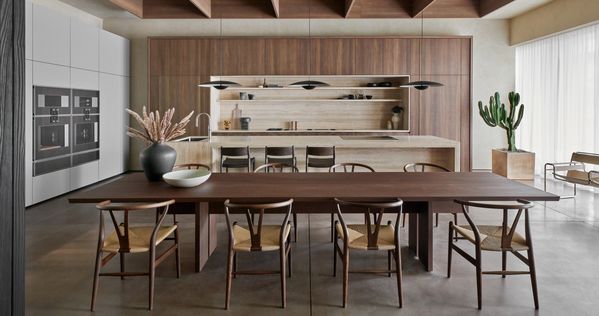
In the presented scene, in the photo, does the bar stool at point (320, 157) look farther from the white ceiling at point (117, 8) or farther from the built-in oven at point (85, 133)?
the white ceiling at point (117, 8)

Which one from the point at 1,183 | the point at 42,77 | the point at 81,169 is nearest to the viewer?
the point at 1,183

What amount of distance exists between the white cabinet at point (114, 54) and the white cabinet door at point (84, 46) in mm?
265

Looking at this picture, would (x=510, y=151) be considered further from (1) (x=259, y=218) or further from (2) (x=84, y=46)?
(2) (x=84, y=46)

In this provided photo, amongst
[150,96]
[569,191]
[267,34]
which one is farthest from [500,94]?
[150,96]

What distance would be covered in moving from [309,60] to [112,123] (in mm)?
3795

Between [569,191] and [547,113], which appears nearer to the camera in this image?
[569,191]

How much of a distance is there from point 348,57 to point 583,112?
4.04m

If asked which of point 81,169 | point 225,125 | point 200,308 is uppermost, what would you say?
point 225,125

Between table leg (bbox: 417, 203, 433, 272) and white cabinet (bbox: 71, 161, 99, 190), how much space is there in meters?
5.23

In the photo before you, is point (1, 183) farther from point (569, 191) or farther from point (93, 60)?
point (569, 191)

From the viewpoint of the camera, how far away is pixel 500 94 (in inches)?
342

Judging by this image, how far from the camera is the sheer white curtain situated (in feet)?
22.1

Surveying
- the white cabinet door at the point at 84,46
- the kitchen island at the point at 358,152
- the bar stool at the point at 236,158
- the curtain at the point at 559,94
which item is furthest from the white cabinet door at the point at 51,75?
the curtain at the point at 559,94

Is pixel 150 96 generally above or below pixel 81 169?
above
